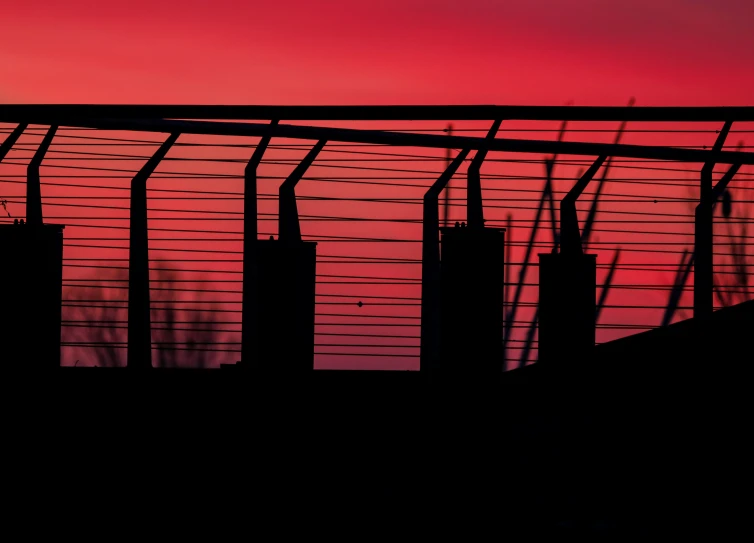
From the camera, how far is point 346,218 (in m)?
3.65

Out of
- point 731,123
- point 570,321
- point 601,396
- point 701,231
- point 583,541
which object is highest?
point 731,123

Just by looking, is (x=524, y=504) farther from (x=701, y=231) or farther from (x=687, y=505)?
(x=701, y=231)

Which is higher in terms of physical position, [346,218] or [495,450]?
[346,218]

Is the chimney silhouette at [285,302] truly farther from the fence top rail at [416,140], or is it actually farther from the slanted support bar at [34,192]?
the slanted support bar at [34,192]

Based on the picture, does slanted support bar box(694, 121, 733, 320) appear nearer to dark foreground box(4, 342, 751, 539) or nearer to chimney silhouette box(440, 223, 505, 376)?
dark foreground box(4, 342, 751, 539)

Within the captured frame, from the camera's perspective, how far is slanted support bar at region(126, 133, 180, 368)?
3.44 meters

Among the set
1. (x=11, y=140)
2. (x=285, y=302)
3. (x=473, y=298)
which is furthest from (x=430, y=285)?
(x=11, y=140)

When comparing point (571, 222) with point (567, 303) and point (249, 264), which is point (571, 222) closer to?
point (567, 303)

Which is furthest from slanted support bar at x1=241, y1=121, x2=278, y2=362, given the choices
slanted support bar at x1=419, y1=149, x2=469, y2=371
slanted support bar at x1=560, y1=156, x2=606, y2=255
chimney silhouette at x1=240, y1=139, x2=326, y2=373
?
slanted support bar at x1=560, y1=156, x2=606, y2=255

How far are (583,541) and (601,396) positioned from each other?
617 millimetres

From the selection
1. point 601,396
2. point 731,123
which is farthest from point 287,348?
point 731,123

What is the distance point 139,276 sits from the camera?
11.4 feet

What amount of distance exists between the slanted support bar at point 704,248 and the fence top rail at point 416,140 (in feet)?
0.48

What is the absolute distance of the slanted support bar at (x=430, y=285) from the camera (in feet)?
10.5
